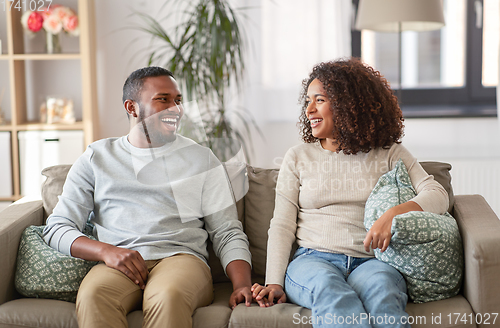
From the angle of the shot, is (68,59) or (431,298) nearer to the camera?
(431,298)

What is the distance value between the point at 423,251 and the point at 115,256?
33.3 inches

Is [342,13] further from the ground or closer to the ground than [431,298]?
further from the ground

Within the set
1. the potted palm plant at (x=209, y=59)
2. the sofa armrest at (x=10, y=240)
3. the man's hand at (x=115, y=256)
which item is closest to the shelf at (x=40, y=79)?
the potted palm plant at (x=209, y=59)

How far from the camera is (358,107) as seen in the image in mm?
1528

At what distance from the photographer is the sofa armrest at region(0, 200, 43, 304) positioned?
1.42 meters

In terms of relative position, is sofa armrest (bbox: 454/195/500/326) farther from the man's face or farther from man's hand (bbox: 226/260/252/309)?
the man's face

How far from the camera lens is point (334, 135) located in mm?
1530

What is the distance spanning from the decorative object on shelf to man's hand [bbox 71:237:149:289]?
172cm

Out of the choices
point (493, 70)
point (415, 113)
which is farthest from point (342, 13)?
point (493, 70)

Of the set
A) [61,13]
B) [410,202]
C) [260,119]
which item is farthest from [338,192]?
[61,13]

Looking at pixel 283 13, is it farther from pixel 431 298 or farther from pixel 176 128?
pixel 431 298

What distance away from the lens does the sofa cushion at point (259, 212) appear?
162 centimetres

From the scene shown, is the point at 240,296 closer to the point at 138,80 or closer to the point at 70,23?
the point at 138,80

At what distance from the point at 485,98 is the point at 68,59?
9.02 ft
